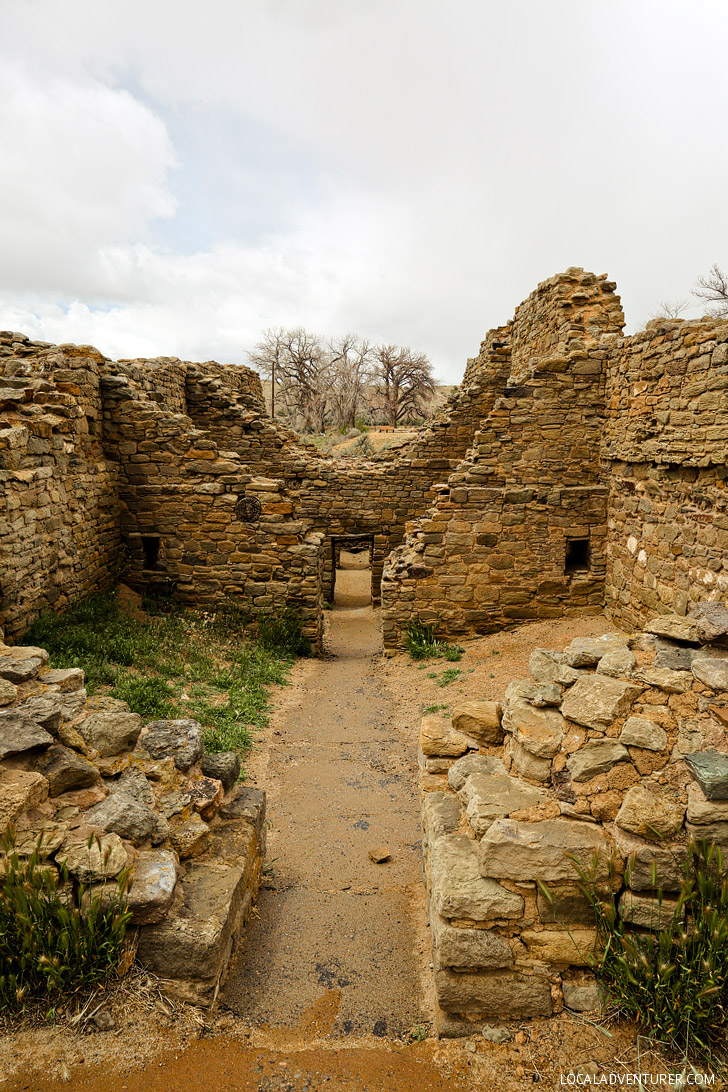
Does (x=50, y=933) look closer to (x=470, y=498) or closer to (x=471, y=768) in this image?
(x=471, y=768)

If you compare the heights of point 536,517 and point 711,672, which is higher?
point 536,517

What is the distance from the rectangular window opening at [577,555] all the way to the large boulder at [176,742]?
24.7 feet

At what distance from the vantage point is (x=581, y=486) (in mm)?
10008

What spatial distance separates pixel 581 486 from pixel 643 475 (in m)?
1.37

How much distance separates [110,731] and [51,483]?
197 inches

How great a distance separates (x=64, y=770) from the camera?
10.8ft

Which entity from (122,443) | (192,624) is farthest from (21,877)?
(122,443)

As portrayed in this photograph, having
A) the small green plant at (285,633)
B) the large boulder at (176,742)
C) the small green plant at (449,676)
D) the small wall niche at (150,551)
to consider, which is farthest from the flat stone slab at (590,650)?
the small wall niche at (150,551)

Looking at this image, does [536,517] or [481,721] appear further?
[536,517]

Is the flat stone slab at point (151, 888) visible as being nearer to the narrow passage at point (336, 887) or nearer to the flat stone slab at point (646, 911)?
the narrow passage at point (336, 887)

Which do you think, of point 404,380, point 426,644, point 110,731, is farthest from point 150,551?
point 404,380

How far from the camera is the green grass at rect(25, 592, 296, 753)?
249 inches

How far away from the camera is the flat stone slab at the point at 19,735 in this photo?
10.4 ft

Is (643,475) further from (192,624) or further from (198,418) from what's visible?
(198,418)
